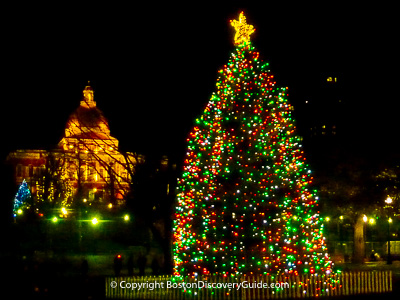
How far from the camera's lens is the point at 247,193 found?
20.2 meters

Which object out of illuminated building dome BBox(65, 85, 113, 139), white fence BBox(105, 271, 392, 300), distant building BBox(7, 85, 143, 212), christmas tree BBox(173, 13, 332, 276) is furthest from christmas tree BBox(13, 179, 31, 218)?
christmas tree BBox(173, 13, 332, 276)

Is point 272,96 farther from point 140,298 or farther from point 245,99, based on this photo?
point 140,298

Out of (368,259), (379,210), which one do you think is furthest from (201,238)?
(368,259)

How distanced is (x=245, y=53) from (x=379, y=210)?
23.1 m

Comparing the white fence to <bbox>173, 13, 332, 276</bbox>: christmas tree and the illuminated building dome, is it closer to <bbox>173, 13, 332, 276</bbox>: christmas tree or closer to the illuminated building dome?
<bbox>173, 13, 332, 276</bbox>: christmas tree

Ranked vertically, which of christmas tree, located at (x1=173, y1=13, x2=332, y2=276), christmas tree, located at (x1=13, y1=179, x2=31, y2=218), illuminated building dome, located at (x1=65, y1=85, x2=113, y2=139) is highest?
illuminated building dome, located at (x1=65, y1=85, x2=113, y2=139)

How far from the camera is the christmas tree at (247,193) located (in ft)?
65.7

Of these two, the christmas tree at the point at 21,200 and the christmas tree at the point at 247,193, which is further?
the christmas tree at the point at 21,200

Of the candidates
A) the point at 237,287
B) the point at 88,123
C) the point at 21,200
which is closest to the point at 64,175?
the point at 21,200

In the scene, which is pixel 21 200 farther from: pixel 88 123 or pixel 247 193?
pixel 247 193

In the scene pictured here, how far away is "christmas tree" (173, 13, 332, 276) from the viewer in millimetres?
20016

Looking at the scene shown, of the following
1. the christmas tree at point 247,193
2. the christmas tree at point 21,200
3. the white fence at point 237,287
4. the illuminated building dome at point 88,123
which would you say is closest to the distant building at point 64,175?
the christmas tree at point 21,200

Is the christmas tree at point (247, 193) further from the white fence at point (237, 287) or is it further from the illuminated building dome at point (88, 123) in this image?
the illuminated building dome at point (88, 123)

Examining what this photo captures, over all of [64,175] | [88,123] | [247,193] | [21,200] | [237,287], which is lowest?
[237,287]
